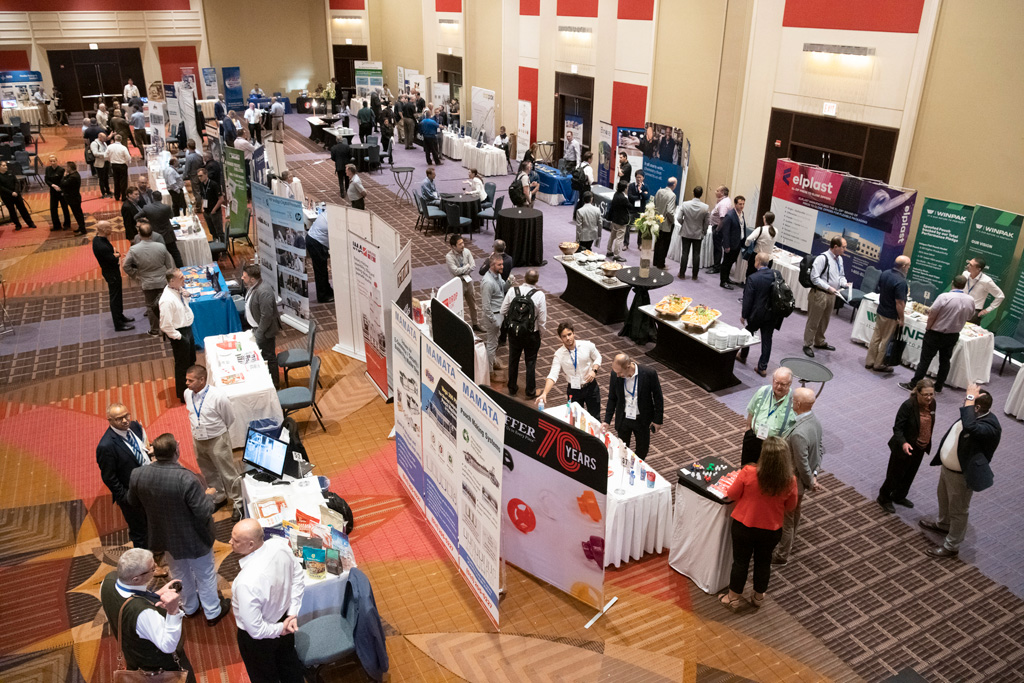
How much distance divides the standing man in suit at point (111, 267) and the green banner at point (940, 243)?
10.8 meters

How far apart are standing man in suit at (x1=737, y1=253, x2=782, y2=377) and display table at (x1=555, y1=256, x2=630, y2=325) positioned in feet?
6.41

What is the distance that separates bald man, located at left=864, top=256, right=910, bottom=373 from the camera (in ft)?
26.6

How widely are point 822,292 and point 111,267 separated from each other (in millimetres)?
9105

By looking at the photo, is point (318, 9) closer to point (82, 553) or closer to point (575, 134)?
point (575, 134)

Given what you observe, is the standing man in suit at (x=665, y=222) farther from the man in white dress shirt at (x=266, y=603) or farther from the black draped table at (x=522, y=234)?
the man in white dress shirt at (x=266, y=603)

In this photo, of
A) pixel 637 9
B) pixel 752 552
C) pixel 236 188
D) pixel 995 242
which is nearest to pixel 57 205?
pixel 236 188

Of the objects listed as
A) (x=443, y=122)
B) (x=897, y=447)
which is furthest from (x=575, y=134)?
(x=897, y=447)

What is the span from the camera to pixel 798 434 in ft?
17.1

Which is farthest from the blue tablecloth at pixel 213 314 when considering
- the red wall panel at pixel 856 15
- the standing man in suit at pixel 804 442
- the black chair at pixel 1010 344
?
the red wall panel at pixel 856 15

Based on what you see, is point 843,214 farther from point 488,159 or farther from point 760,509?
point 488,159

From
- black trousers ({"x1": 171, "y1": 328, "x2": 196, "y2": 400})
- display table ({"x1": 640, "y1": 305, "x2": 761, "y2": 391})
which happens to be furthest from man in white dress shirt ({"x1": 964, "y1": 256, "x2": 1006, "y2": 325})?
black trousers ({"x1": 171, "y1": 328, "x2": 196, "y2": 400})

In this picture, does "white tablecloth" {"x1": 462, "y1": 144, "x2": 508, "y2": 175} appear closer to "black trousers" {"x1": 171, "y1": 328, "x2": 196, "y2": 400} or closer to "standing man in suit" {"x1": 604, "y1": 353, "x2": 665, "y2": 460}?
"black trousers" {"x1": 171, "y1": 328, "x2": 196, "y2": 400}

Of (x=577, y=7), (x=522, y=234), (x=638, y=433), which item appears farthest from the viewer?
(x=577, y=7)

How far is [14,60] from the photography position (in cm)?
2608
